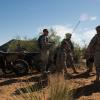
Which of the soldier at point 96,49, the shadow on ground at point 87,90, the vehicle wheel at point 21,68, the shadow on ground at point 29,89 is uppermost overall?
the soldier at point 96,49

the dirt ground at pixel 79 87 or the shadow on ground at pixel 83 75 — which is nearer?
the dirt ground at pixel 79 87

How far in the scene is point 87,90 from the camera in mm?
10023

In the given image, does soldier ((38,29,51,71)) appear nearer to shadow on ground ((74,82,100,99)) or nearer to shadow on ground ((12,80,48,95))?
shadow on ground ((12,80,48,95))

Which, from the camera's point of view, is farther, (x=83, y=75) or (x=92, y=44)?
(x=83, y=75)

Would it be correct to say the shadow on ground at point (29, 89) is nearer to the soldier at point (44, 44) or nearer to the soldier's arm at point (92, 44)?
the soldier at point (44, 44)

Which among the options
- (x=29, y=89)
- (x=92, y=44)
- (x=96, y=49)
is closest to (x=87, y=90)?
(x=96, y=49)

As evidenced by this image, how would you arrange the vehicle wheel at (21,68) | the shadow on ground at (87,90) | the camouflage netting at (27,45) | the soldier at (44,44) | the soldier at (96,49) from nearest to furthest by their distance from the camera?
1. the shadow on ground at (87,90)
2. the soldier at (96,49)
3. the soldier at (44,44)
4. the vehicle wheel at (21,68)
5. the camouflage netting at (27,45)

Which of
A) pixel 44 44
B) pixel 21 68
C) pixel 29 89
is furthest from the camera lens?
pixel 21 68

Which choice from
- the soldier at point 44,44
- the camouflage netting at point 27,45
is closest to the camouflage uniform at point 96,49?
the soldier at point 44,44

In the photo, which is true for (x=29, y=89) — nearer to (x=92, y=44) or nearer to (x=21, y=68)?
(x=92, y=44)

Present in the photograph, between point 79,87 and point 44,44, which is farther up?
point 44,44

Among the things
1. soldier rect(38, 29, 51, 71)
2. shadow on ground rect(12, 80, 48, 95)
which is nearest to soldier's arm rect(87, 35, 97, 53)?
shadow on ground rect(12, 80, 48, 95)

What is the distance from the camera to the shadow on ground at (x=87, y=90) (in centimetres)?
956

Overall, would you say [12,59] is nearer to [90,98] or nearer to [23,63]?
[23,63]
